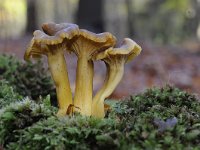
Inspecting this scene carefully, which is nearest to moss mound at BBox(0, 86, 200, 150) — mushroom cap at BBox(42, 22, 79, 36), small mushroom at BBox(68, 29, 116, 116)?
small mushroom at BBox(68, 29, 116, 116)

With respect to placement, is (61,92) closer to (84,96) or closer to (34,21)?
(84,96)

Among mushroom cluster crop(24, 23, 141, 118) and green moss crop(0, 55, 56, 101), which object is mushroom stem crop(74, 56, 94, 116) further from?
green moss crop(0, 55, 56, 101)

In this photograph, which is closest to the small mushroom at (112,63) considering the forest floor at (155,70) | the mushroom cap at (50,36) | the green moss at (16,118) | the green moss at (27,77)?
the mushroom cap at (50,36)

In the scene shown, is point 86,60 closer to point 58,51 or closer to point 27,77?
point 58,51

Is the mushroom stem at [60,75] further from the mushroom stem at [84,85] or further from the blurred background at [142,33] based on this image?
the blurred background at [142,33]

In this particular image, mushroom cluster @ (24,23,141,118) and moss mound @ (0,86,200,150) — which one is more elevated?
mushroom cluster @ (24,23,141,118)

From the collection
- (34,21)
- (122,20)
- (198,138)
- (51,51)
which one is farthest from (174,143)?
(34,21)

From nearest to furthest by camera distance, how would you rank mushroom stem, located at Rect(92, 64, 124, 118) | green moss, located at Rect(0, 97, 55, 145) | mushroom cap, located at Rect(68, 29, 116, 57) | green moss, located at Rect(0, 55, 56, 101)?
green moss, located at Rect(0, 97, 55, 145) → mushroom cap, located at Rect(68, 29, 116, 57) → mushroom stem, located at Rect(92, 64, 124, 118) → green moss, located at Rect(0, 55, 56, 101)
